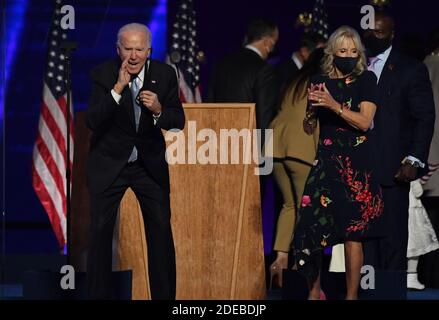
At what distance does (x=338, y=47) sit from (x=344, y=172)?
2.31ft

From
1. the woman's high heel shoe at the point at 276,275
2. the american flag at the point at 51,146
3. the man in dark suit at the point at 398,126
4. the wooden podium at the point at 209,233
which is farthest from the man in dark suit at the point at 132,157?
the american flag at the point at 51,146

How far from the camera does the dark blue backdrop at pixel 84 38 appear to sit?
11.3m

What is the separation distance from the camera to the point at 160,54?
11.0m

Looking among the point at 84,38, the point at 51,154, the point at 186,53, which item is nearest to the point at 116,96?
the point at 51,154

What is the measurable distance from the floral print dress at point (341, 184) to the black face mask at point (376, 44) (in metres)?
1.13

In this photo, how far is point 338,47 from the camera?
7.43m

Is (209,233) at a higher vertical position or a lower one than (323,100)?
lower

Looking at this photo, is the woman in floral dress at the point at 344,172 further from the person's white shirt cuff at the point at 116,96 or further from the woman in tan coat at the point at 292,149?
the woman in tan coat at the point at 292,149

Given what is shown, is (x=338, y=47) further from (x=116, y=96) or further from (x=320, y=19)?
(x=320, y=19)

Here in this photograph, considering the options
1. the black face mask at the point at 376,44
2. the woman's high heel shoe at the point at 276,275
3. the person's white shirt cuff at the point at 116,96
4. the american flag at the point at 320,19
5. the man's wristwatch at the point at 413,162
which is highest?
the american flag at the point at 320,19

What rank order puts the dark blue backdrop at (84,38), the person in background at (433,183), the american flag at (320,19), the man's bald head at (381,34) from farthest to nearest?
the american flag at (320,19), the dark blue backdrop at (84,38), the person in background at (433,183), the man's bald head at (381,34)

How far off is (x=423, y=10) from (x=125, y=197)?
497 centimetres
